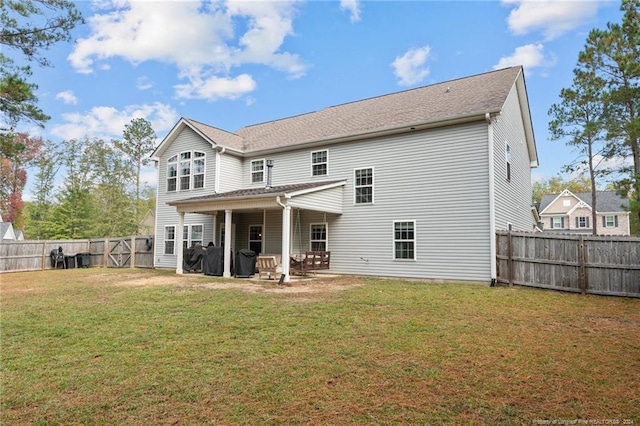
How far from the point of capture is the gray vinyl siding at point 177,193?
16062 millimetres

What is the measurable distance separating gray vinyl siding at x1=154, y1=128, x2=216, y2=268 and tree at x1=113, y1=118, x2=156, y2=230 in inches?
687

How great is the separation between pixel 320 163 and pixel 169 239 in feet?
28.1

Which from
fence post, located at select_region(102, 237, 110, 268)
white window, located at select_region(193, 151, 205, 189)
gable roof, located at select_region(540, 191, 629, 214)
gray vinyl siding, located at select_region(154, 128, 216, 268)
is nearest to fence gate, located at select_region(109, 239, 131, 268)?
fence post, located at select_region(102, 237, 110, 268)

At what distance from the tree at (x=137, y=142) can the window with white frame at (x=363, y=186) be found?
26.4 m

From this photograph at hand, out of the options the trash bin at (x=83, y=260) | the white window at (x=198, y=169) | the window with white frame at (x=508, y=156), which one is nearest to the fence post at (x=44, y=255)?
the trash bin at (x=83, y=260)

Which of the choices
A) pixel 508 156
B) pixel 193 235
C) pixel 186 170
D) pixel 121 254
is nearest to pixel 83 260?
pixel 121 254

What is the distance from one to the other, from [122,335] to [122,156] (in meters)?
33.0

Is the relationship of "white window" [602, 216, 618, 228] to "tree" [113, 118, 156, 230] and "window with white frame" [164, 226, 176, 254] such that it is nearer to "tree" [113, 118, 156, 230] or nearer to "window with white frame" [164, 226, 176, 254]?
"window with white frame" [164, 226, 176, 254]

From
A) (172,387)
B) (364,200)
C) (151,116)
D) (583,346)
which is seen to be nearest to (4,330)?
(172,387)

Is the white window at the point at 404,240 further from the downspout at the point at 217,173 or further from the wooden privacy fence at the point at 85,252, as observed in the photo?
the wooden privacy fence at the point at 85,252

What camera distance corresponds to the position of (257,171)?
53.0ft

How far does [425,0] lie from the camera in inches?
515

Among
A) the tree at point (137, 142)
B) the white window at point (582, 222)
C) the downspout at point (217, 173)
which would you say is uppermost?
the tree at point (137, 142)

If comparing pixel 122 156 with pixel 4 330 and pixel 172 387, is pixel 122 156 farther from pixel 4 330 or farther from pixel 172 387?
pixel 172 387
